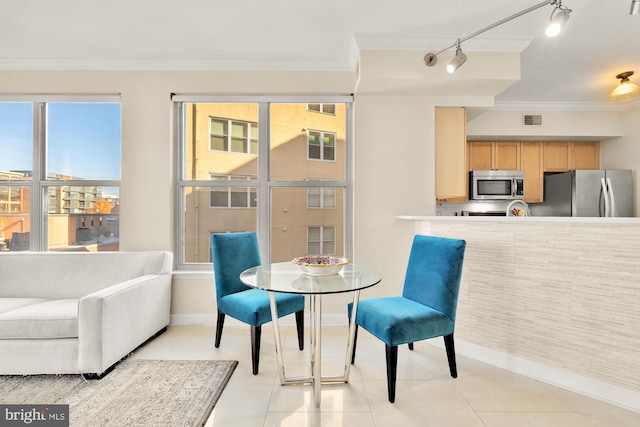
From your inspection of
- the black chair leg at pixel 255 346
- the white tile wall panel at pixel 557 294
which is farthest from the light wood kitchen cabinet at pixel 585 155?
the black chair leg at pixel 255 346

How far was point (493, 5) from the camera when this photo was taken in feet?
7.54

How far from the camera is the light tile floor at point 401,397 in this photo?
1.77 m

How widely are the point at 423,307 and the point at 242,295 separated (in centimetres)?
131

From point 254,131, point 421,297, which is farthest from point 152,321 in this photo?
point 421,297

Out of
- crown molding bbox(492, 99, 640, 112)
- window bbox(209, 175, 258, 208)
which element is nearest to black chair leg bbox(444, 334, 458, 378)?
window bbox(209, 175, 258, 208)

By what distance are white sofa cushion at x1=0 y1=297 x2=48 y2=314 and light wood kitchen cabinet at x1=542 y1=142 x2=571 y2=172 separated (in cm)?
571

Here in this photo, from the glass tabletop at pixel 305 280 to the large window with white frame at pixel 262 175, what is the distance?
1.09m

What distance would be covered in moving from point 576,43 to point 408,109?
1.44m

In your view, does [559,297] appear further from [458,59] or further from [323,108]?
[323,108]

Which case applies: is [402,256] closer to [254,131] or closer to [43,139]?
[254,131]

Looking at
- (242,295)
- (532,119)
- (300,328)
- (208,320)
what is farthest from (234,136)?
(532,119)

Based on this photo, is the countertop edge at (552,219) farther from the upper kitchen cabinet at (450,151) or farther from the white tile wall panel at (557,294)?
the upper kitchen cabinet at (450,151)

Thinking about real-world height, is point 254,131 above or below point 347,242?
above

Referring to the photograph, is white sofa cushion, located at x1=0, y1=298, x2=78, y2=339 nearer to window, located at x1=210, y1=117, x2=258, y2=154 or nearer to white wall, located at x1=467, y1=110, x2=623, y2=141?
window, located at x1=210, y1=117, x2=258, y2=154
